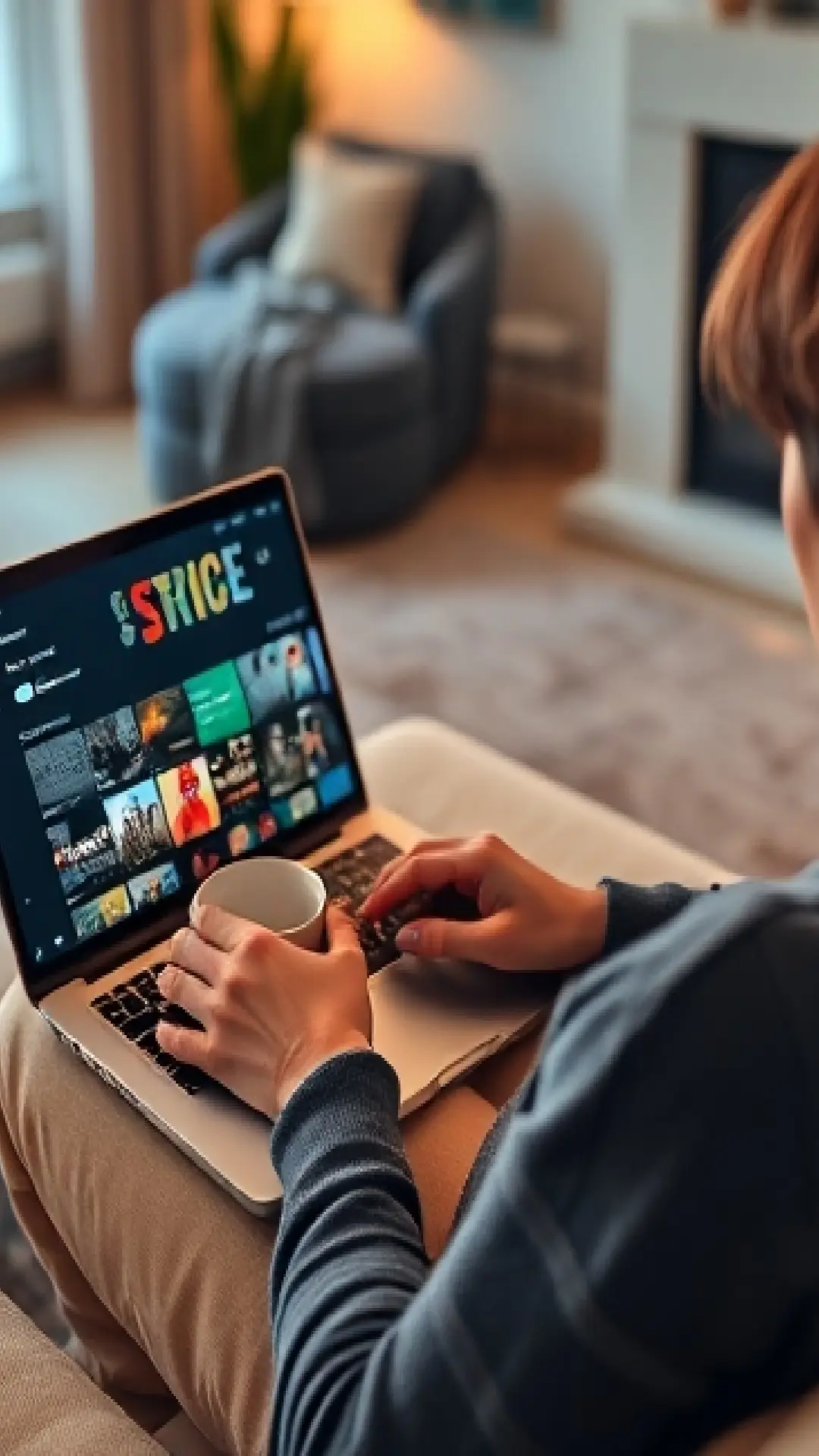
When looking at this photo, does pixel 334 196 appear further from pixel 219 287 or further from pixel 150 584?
pixel 150 584

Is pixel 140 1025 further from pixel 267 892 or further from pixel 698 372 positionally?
pixel 698 372

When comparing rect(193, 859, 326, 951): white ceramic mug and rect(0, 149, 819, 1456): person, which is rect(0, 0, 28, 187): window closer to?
rect(193, 859, 326, 951): white ceramic mug

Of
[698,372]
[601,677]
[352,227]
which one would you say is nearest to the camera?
[601,677]

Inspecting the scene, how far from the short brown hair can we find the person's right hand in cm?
44

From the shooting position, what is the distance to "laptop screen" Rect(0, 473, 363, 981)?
109cm

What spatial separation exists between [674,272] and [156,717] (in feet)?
8.38

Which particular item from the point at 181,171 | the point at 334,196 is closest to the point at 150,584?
the point at 334,196

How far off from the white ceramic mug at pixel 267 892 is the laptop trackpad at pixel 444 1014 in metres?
0.08

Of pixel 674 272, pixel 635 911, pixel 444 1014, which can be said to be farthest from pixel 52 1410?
pixel 674 272

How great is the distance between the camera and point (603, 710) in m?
2.92

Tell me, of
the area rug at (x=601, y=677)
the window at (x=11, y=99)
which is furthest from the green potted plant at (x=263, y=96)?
the area rug at (x=601, y=677)

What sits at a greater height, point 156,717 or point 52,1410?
point 156,717

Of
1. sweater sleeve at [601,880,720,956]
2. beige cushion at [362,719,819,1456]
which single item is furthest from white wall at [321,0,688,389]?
sweater sleeve at [601,880,720,956]

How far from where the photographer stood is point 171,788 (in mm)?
1174
